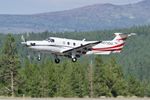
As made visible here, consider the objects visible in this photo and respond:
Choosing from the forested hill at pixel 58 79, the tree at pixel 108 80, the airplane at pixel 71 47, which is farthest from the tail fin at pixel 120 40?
the tree at pixel 108 80

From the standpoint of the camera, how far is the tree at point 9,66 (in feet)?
426

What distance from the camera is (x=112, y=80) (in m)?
153

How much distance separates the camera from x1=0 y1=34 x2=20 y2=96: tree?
130m

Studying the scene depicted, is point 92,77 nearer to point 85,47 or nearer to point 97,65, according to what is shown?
point 97,65

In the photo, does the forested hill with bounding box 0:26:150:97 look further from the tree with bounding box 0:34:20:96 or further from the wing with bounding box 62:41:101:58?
the wing with bounding box 62:41:101:58

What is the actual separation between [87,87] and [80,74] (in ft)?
12.8

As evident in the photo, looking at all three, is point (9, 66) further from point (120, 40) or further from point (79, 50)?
point (79, 50)

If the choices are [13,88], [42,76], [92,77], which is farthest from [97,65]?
[13,88]

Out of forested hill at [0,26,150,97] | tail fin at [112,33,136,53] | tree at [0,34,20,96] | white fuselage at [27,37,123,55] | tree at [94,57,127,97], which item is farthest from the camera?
tree at [94,57,127,97]

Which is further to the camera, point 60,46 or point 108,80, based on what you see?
point 108,80

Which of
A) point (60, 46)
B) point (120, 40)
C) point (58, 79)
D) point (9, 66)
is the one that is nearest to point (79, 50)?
point (60, 46)

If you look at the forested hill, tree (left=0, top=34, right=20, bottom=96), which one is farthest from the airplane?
tree (left=0, top=34, right=20, bottom=96)

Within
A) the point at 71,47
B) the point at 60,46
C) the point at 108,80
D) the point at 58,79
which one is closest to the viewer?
the point at 71,47

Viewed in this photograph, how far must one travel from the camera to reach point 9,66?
130500mm
